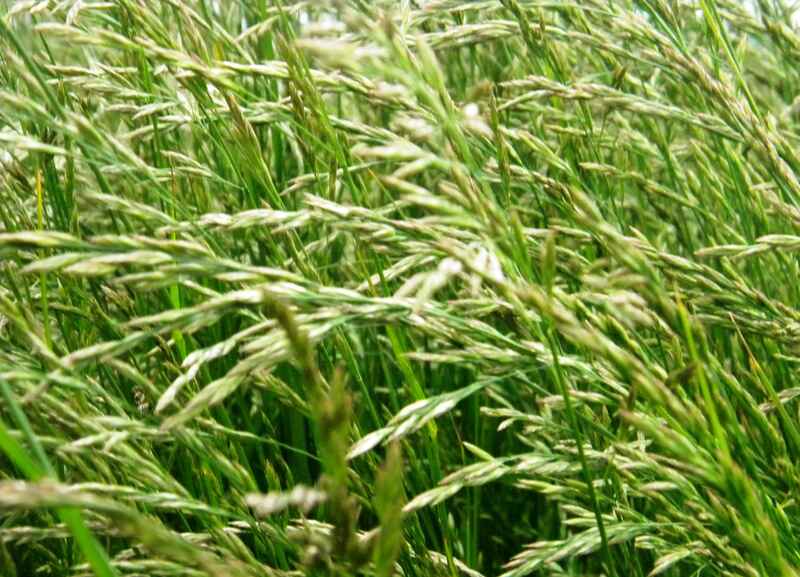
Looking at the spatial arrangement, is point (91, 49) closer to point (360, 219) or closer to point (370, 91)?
point (370, 91)

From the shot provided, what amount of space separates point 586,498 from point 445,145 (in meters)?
0.75

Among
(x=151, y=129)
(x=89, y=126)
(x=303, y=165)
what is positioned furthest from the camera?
(x=303, y=165)

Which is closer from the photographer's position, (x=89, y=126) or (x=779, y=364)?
(x=89, y=126)

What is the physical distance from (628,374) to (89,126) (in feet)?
2.64

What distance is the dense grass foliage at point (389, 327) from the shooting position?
49.0 inches

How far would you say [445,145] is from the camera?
4.63ft

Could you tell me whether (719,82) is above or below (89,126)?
below

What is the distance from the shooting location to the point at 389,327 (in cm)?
185

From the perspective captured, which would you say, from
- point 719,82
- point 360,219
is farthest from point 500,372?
point 719,82

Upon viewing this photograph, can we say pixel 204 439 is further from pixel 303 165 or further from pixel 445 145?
pixel 303 165

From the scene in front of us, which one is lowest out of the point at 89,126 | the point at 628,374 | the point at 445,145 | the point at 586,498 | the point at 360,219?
the point at 586,498

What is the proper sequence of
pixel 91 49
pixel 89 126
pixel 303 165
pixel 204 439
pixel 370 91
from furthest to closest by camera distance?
pixel 91 49, pixel 303 165, pixel 370 91, pixel 204 439, pixel 89 126

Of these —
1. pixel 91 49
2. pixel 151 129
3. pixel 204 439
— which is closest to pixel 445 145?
pixel 204 439

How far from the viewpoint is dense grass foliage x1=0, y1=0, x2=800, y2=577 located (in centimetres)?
125
